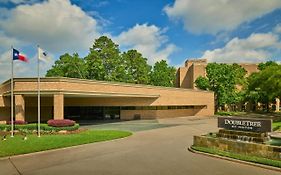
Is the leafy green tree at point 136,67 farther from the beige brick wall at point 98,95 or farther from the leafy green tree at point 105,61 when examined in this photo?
the beige brick wall at point 98,95

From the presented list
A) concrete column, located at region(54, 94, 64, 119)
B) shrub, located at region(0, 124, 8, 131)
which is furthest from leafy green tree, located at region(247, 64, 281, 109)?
shrub, located at region(0, 124, 8, 131)

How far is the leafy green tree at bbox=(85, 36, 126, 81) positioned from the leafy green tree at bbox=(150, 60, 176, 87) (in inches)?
545

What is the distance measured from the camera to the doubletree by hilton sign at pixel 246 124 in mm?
15463

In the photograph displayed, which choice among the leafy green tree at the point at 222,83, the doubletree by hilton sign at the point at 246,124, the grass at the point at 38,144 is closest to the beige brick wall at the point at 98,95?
the leafy green tree at the point at 222,83

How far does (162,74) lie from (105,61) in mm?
18100

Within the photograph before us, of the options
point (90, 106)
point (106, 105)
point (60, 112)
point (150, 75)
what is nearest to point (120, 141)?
point (60, 112)

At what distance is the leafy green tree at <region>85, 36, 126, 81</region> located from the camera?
49688 mm

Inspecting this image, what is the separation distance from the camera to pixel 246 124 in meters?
16.4

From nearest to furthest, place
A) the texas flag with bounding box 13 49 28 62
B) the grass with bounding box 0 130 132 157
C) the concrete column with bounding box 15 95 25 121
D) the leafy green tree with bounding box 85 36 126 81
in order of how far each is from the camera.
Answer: the grass with bounding box 0 130 132 157, the texas flag with bounding box 13 49 28 62, the concrete column with bounding box 15 95 25 121, the leafy green tree with bounding box 85 36 126 81

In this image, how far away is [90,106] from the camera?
42.2 m

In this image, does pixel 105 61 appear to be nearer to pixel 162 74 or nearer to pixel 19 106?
pixel 162 74

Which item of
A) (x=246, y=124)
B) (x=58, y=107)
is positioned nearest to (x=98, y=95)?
(x=58, y=107)

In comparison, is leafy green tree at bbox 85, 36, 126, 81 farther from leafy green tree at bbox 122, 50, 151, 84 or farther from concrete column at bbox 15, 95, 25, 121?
concrete column at bbox 15, 95, 25, 121

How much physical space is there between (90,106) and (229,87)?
30228 millimetres
